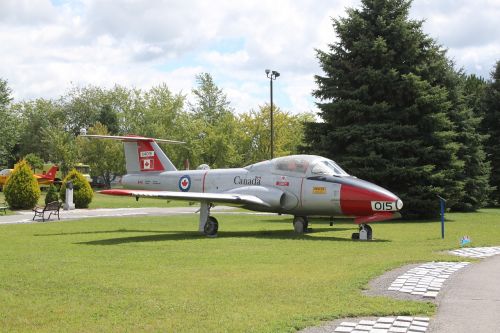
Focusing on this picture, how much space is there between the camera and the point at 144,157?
22.7 meters

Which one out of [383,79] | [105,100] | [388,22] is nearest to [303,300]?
[383,79]

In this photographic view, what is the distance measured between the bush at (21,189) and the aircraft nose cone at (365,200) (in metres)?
20.3

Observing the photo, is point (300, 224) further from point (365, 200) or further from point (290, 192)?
point (365, 200)

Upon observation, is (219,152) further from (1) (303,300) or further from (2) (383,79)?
(1) (303,300)

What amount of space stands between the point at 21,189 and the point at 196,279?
24711 mm

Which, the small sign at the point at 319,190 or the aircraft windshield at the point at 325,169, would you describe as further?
the aircraft windshield at the point at 325,169

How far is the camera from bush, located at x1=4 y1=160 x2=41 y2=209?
32.1m

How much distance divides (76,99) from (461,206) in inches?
2781

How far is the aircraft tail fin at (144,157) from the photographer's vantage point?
22562 millimetres

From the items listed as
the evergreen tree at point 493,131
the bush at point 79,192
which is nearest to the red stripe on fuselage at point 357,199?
the bush at point 79,192

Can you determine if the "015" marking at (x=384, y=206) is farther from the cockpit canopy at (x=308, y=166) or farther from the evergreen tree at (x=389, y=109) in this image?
the evergreen tree at (x=389, y=109)

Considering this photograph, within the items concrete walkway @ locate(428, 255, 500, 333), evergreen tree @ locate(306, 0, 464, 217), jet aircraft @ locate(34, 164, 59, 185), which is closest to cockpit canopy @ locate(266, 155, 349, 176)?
concrete walkway @ locate(428, 255, 500, 333)

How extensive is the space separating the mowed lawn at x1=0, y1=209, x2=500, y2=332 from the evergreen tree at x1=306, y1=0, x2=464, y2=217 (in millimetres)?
9127

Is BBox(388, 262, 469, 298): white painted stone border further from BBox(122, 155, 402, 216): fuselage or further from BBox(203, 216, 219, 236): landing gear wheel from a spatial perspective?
BBox(203, 216, 219, 236): landing gear wheel
